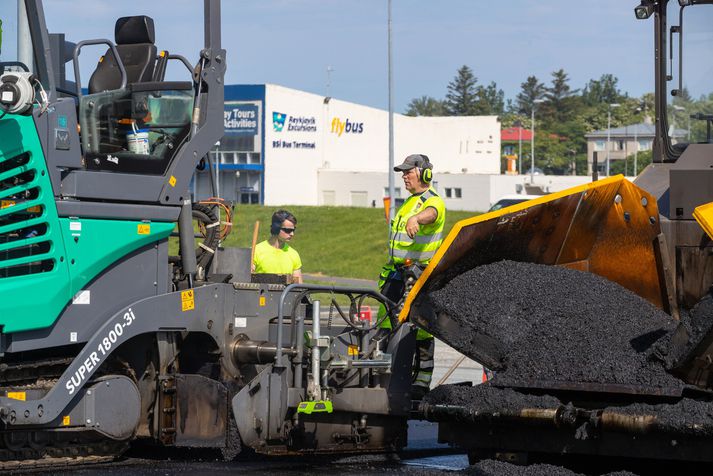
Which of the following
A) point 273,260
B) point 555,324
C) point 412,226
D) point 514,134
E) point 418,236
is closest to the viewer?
point 555,324

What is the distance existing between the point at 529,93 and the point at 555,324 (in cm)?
13140

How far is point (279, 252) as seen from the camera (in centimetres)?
1012

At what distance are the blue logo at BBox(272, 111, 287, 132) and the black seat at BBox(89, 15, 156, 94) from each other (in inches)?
1845

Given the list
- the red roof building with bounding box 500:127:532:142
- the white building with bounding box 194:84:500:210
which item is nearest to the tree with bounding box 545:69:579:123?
the red roof building with bounding box 500:127:532:142

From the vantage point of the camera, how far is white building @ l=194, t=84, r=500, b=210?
54406 millimetres

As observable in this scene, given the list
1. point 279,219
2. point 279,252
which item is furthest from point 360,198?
point 279,219

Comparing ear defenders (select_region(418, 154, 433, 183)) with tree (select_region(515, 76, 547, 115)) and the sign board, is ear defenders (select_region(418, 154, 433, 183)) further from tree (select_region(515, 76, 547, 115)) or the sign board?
tree (select_region(515, 76, 547, 115))

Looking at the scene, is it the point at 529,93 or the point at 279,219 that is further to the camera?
the point at 529,93

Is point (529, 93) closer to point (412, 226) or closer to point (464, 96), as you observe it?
point (464, 96)

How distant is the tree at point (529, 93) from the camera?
437 ft

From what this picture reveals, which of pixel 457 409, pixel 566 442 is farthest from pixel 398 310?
pixel 566 442

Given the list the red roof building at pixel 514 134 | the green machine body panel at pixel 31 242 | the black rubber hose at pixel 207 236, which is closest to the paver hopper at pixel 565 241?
the black rubber hose at pixel 207 236

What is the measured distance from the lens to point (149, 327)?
700 cm

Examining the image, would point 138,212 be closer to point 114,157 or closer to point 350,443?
point 114,157
